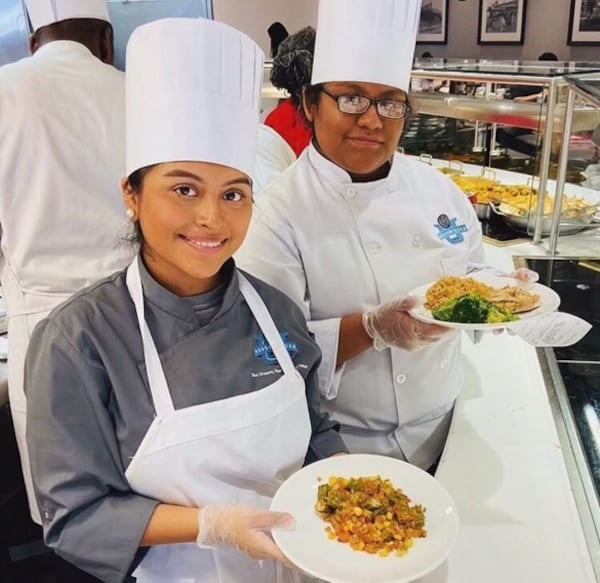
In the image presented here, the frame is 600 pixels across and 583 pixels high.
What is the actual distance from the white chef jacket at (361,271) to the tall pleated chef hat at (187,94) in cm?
25

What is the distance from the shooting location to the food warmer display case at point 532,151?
2.00m

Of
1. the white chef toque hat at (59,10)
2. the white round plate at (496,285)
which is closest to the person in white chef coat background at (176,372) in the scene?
the white round plate at (496,285)

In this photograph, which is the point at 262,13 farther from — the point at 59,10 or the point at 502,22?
the point at 59,10

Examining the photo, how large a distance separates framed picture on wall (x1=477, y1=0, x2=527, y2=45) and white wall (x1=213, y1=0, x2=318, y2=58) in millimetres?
1817

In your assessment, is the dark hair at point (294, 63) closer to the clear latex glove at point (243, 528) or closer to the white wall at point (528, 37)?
the clear latex glove at point (243, 528)

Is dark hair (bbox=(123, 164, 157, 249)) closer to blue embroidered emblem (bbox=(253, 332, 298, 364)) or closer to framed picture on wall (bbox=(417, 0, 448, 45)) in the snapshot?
blue embroidered emblem (bbox=(253, 332, 298, 364))

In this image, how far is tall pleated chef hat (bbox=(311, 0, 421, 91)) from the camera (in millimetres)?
1197

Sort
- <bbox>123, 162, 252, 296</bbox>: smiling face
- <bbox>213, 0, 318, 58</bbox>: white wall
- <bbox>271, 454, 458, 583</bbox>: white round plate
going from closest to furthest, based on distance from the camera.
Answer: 1. <bbox>271, 454, 458, 583</bbox>: white round plate
2. <bbox>123, 162, 252, 296</bbox>: smiling face
3. <bbox>213, 0, 318, 58</bbox>: white wall

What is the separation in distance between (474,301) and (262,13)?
6806 millimetres

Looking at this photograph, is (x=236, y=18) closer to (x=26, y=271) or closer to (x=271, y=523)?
(x=26, y=271)

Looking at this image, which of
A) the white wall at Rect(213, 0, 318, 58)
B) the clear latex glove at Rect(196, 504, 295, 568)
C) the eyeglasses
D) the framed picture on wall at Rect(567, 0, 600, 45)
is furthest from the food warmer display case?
the white wall at Rect(213, 0, 318, 58)

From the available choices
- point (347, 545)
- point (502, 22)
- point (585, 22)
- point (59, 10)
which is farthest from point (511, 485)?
point (502, 22)

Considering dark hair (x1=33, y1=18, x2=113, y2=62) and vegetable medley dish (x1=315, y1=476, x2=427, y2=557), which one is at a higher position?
dark hair (x1=33, y1=18, x2=113, y2=62)

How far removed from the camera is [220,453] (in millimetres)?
938
